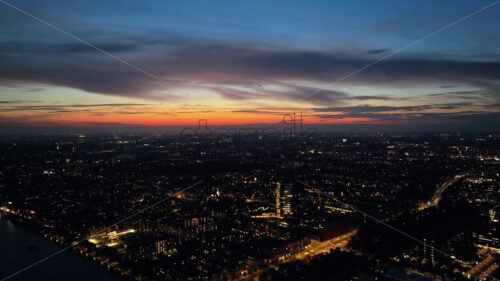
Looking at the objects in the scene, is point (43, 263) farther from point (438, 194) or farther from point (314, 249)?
point (438, 194)

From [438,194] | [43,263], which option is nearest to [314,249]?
[43,263]

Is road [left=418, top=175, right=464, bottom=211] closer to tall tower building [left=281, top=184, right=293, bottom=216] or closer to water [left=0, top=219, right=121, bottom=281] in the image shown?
tall tower building [left=281, top=184, right=293, bottom=216]

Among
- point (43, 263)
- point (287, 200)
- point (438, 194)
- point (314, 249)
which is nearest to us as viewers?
point (43, 263)

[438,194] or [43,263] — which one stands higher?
[438,194]

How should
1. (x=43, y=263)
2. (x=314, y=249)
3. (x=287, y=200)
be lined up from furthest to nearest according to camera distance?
(x=287, y=200) → (x=314, y=249) → (x=43, y=263)

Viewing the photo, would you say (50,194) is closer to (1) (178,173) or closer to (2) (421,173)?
(1) (178,173)

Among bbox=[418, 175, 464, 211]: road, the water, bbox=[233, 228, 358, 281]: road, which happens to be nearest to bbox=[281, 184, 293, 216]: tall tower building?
bbox=[233, 228, 358, 281]: road

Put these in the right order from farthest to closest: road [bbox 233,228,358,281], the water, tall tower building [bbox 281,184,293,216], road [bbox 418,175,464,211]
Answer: road [bbox 418,175,464,211] → tall tower building [bbox 281,184,293,216] → the water → road [bbox 233,228,358,281]

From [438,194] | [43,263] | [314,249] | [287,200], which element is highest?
[287,200]
